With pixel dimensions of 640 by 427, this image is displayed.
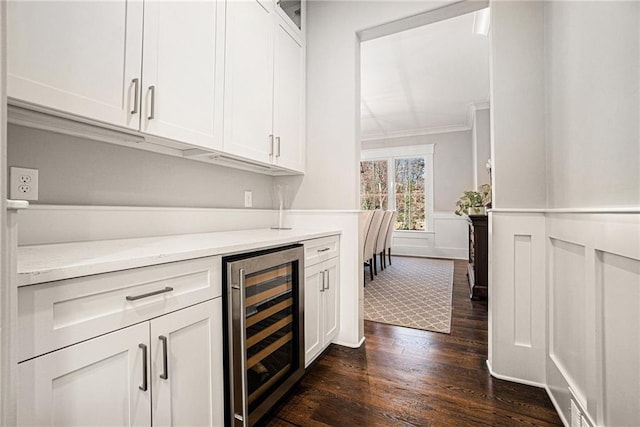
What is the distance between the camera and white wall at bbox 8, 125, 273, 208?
1.13 meters

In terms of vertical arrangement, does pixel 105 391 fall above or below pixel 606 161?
below

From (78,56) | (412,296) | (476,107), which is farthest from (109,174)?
(476,107)

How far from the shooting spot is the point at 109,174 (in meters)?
1.36

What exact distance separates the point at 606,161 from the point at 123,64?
1841 mm

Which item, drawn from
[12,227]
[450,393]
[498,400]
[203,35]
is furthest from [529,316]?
[203,35]

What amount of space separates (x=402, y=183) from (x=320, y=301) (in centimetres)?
517

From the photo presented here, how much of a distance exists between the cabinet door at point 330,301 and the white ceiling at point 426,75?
2.41 m

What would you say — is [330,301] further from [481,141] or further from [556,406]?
[481,141]

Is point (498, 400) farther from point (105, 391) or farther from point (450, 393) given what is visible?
point (105, 391)

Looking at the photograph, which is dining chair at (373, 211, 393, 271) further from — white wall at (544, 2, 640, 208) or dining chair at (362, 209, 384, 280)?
white wall at (544, 2, 640, 208)

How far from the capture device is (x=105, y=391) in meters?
0.79

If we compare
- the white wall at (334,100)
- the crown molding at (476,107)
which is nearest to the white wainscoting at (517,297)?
the white wall at (334,100)

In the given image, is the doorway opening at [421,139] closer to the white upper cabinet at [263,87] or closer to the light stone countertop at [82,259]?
the white upper cabinet at [263,87]

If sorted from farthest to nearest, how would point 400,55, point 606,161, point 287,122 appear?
point 400,55 → point 287,122 → point 606,161
